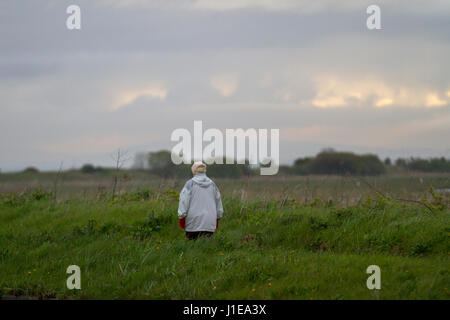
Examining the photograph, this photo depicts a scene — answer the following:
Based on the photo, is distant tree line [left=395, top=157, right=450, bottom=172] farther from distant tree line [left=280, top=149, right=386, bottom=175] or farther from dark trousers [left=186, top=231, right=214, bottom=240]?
distant tree line [left=280, top=149, right=386, bottom=175]

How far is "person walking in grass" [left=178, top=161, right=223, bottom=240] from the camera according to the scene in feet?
31.1

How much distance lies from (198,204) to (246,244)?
1.53m

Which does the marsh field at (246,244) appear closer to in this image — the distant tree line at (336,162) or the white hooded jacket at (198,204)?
the white hooded jacket at (198,204)

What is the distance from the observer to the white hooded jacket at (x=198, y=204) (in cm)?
948

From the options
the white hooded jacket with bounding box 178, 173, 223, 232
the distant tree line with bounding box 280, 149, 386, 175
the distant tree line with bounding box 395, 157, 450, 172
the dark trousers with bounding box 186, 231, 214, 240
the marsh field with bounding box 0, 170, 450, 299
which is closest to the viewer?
the marsh field with bounding box 0, 170, 450, 299

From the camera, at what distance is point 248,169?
15039 millimetres

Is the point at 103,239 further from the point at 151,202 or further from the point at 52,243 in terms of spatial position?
the point at 151,202

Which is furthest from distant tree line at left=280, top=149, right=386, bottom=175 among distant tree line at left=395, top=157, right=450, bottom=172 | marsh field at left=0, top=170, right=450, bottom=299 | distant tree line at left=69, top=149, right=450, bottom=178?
marsh field at left=0, top=170, right=450, bottom=299

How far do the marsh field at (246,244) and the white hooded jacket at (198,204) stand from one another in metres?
0.42

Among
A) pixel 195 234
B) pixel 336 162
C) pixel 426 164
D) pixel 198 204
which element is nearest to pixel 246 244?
pixel 195 234

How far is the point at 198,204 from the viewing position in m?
9.51
